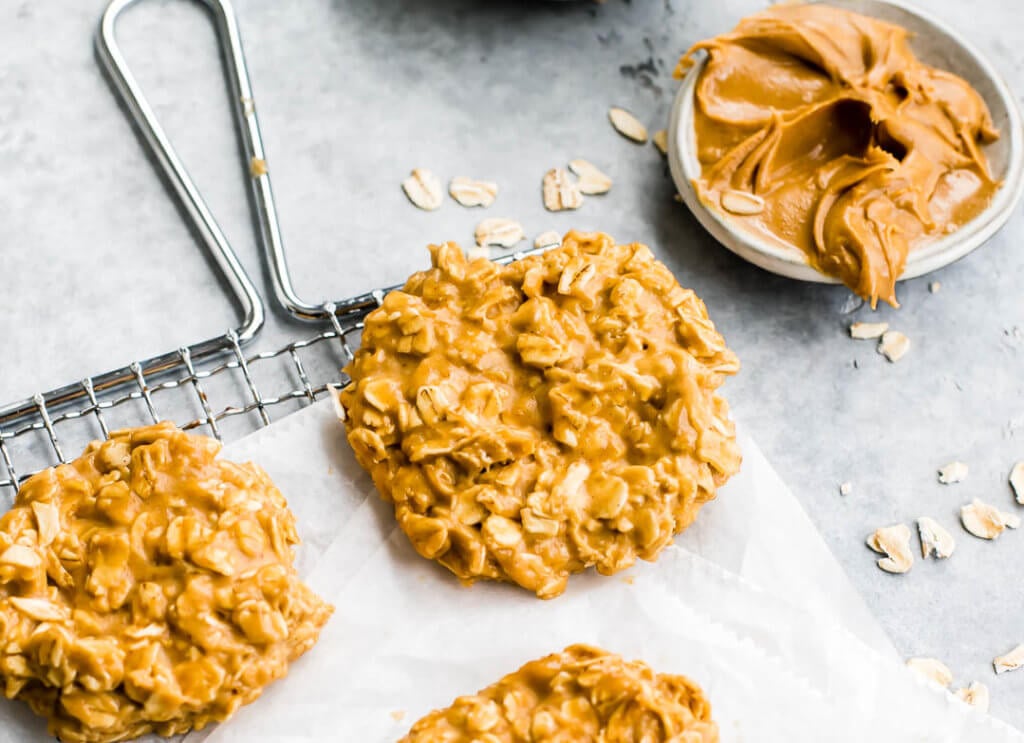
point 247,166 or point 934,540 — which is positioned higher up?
point 247,166

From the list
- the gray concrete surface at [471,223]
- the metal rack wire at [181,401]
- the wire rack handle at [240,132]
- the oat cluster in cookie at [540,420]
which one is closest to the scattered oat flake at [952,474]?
the gray concrete surface at [471,223]

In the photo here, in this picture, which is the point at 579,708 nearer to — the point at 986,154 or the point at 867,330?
the point at 867,330

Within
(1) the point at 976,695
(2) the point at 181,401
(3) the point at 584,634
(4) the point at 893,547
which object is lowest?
(1) the point at 976,695

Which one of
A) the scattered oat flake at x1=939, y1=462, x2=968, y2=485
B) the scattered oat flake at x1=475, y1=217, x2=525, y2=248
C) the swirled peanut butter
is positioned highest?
the swirled peanut butter

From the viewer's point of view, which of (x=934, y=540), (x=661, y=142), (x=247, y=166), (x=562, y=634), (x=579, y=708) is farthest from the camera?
(x=661, y=142)

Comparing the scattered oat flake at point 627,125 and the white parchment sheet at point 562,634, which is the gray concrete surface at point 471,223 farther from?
the white parchment sheet at point 562,634

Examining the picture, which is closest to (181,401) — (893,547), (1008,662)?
(893,547)

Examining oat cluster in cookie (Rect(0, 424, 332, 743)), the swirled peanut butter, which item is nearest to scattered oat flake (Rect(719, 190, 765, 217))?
the swirled peanut butter

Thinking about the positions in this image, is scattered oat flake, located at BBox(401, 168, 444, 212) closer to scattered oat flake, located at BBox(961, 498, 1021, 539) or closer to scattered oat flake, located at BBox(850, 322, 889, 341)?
scattered oat flake, located at BBox(850, 322, 889, 341)
